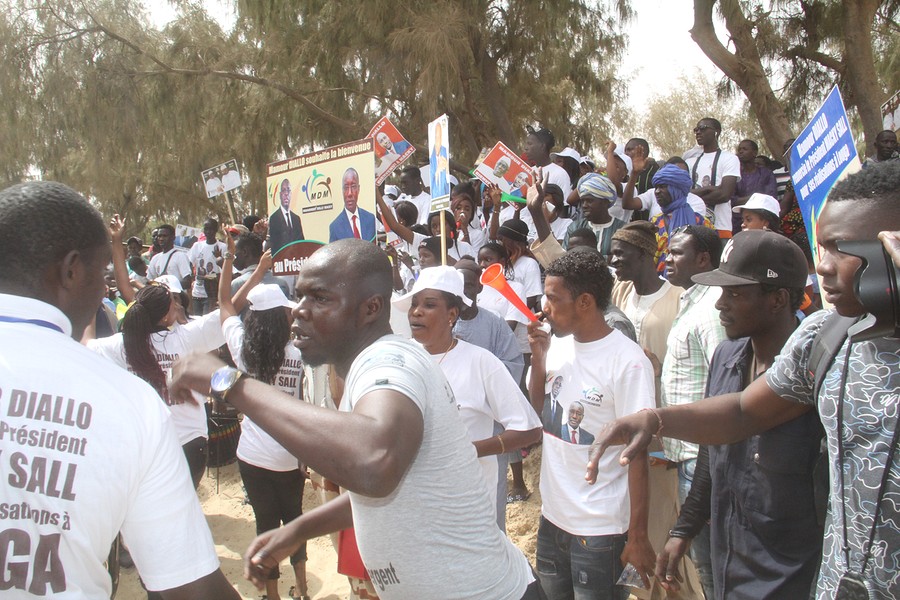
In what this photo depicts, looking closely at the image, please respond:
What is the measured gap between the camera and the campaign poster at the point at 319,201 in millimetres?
5047

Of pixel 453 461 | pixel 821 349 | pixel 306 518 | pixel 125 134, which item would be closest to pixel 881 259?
pixel 821 349

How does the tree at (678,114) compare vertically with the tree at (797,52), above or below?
above

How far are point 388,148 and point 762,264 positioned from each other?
206 inches

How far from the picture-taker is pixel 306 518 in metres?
2.09

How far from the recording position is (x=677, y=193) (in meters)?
5.71

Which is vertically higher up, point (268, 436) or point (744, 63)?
point (744, 63)

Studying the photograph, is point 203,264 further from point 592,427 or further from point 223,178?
point 592,427

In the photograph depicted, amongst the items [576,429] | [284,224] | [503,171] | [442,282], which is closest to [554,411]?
[576,429]

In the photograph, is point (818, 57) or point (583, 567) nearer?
point (583, 567)

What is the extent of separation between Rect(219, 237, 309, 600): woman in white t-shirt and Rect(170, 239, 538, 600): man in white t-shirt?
6.58 ft

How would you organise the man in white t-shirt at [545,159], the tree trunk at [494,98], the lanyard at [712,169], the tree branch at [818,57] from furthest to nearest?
1. the tree trunk at [494,98]
2. the tree branch at [818,57]
3. the man in white t-shirt at [545,159]
4. the lanyard at [712,169]

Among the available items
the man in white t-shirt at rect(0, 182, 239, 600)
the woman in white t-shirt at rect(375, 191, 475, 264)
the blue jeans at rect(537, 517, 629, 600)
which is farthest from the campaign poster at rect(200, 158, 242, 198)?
the man in white t-shirt at rect(0, 182, 239, 600)

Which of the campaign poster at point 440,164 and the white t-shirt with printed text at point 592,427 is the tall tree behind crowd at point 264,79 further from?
the white t-shirt with printed text at point 592,427

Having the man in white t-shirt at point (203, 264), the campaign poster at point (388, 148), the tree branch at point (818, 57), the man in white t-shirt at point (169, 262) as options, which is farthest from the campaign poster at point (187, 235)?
the tree branch at point (818, 57)
